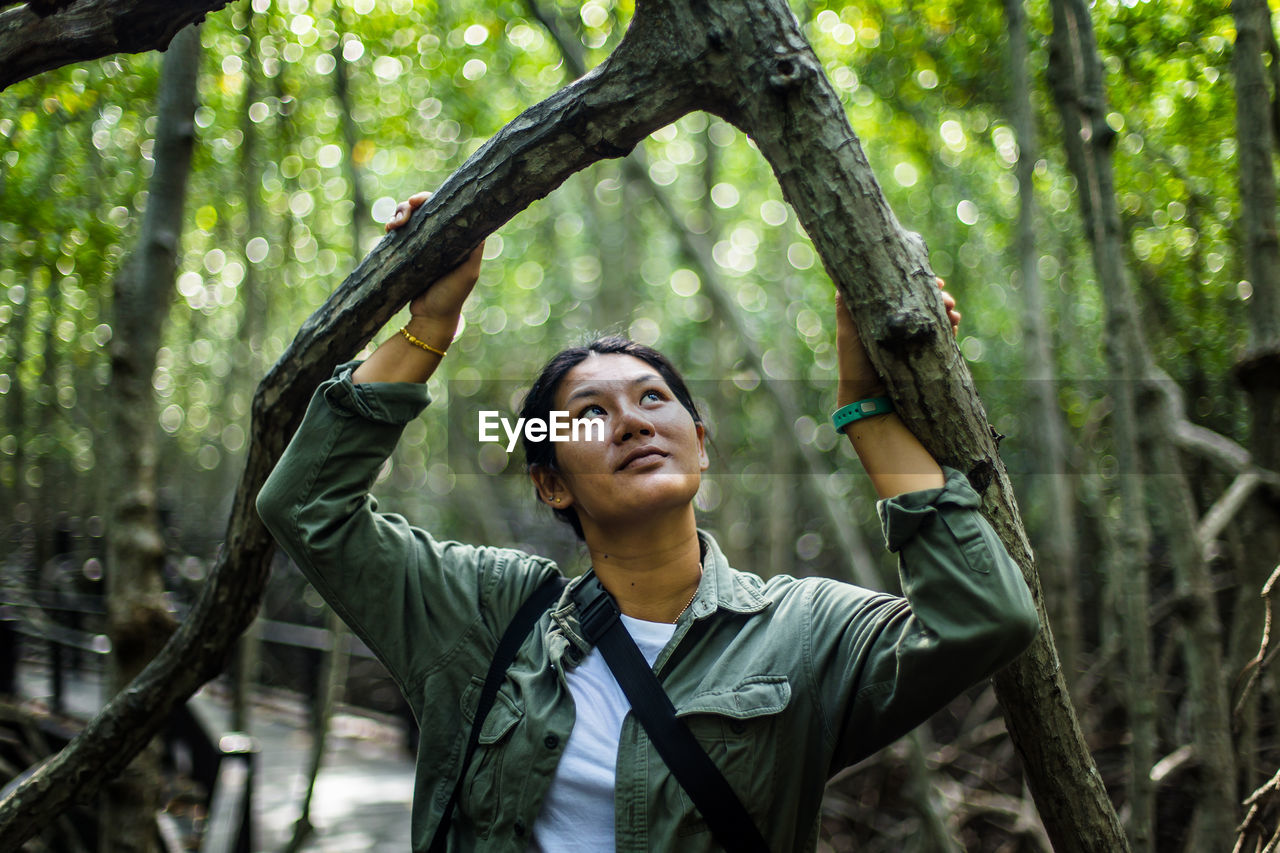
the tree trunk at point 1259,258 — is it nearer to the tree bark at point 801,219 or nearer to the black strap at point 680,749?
the tree bark at point 801,219

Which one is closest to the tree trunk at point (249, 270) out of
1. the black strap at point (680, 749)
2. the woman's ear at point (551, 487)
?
the woman's ear at point (551, 487)

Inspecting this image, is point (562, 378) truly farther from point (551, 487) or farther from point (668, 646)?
point (668, 646)

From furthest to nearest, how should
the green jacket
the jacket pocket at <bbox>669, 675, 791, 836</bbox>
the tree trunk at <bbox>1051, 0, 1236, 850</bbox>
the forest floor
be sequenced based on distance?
1. the forest floor
2. the tree trunk at <bbox>1051, 0, 1236, 850</bbox>
3. the jacket pocket at <bbox>669, 675, 791, 836</bbox>
4. the green jacket

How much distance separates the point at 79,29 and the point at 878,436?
1548 millimetres

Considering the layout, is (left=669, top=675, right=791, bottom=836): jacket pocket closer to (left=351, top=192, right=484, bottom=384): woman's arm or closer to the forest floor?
(left=351, top=192, right=484, bottom=384): woman's arm

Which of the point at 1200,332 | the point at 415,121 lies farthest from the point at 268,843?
the point at 1200,332

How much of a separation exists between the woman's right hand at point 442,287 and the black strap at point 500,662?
57 cm

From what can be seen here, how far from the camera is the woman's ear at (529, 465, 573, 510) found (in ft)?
5.97

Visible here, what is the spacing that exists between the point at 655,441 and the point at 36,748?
390 cm

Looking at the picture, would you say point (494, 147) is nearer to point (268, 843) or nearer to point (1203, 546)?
point (1203, 546)

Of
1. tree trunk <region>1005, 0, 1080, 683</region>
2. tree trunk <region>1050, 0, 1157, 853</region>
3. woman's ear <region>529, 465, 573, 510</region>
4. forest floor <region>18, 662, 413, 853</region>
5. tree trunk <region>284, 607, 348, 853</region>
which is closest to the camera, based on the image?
woman's ear <region>529, 465, 573, 510</region>

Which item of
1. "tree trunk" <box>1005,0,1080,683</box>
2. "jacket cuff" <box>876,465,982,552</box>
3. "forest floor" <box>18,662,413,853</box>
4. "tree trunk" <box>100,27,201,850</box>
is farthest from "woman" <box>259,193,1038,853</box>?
"forest floor" <box>18,662,413,853</box>

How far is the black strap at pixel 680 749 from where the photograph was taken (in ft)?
4.42

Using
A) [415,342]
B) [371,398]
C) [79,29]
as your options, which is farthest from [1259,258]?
[79,29]
